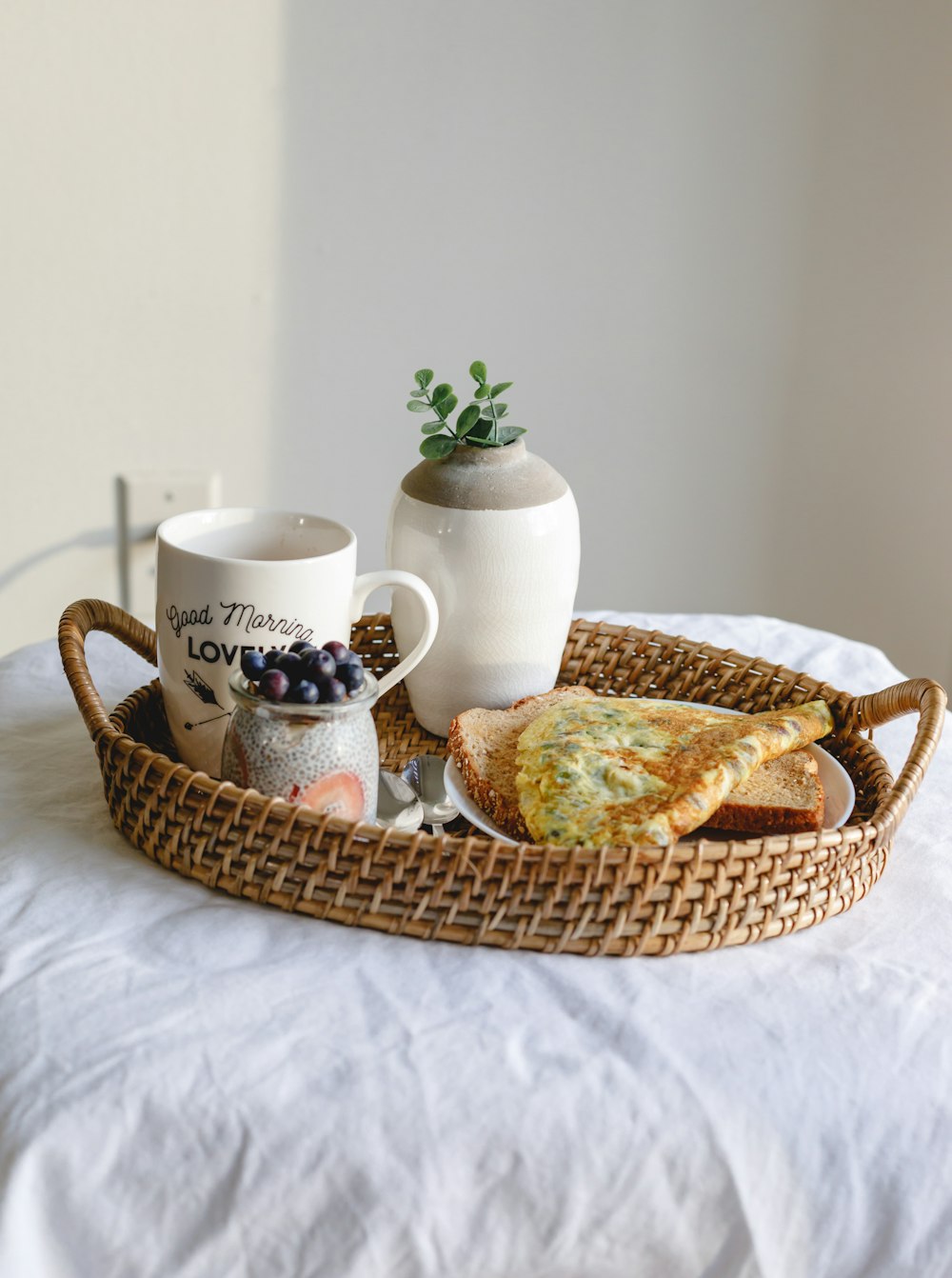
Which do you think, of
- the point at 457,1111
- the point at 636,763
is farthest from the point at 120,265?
the point at 457,1111

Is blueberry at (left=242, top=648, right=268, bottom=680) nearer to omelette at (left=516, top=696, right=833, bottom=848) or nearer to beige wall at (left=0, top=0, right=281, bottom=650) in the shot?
omelette at (left=516, top=696, right=833, bottom=848)

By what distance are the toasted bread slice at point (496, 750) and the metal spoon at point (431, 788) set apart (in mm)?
21

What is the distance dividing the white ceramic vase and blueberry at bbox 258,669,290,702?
0.18 meters

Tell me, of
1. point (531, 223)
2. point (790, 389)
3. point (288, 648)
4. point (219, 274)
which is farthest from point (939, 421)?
point (288, 648)

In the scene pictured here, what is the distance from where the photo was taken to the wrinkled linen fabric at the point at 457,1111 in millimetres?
417

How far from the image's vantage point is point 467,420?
2.32 feet

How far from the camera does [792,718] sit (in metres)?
0.64

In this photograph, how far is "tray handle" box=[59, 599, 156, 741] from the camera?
2.01ft

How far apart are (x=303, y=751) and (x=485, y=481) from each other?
0.73 feet

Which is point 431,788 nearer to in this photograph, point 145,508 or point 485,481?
point 485,481

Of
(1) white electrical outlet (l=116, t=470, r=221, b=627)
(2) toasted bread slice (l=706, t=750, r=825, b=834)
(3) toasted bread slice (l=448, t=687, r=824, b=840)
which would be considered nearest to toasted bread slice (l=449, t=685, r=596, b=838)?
(3) toasted bread slice (l=448, t=687, r=824, b=840)

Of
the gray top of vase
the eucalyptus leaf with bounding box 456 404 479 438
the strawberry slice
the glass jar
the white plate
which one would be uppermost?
the eucalyptus leaf with bounding box 456 404 479 438

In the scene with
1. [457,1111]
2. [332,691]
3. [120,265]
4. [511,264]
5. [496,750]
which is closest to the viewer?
[457,1111]

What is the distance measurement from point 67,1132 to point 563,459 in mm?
1150
